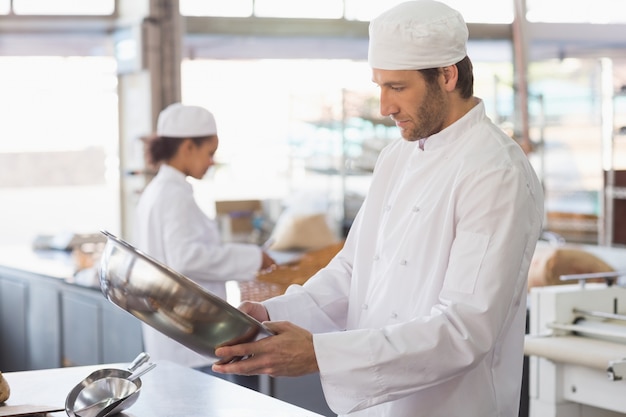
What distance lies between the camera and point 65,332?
4.84m

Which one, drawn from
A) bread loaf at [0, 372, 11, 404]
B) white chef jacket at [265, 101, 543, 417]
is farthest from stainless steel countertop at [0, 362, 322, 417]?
white chef jacket at [265, 101, 543, 417]

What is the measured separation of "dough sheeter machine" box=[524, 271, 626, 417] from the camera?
2584 mm

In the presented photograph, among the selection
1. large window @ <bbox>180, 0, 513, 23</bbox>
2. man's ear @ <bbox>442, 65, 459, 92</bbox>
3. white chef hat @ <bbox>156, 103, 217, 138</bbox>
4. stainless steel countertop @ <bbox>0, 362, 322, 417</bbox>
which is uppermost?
large window @ <bbox>180, 0, 513, 23</bbox>

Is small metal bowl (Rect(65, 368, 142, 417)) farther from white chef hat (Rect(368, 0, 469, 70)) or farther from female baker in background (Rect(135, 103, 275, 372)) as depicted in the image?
female baker in background (Rect(135, 103, 275, 372))

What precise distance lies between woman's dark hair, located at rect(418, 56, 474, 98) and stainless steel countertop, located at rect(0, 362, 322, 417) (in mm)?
669

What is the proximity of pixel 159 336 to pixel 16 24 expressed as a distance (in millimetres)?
3996

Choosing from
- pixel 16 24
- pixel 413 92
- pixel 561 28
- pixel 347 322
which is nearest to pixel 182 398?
pixel 347 322

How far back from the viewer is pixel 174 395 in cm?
198

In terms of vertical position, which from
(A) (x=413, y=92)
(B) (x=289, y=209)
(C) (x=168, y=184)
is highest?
(A) (x=413, y=92)

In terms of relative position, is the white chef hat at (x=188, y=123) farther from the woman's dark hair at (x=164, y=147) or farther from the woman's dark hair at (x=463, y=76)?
the woman's dark hair at (x=463, y=76)

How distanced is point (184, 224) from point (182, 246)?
0.08 meters

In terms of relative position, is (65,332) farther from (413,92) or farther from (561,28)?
(561,28)

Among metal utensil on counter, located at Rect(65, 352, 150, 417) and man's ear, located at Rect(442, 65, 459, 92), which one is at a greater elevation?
man's ear, located at Rect(442, 65, 459, 92)

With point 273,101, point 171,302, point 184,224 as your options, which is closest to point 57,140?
point 273,101
